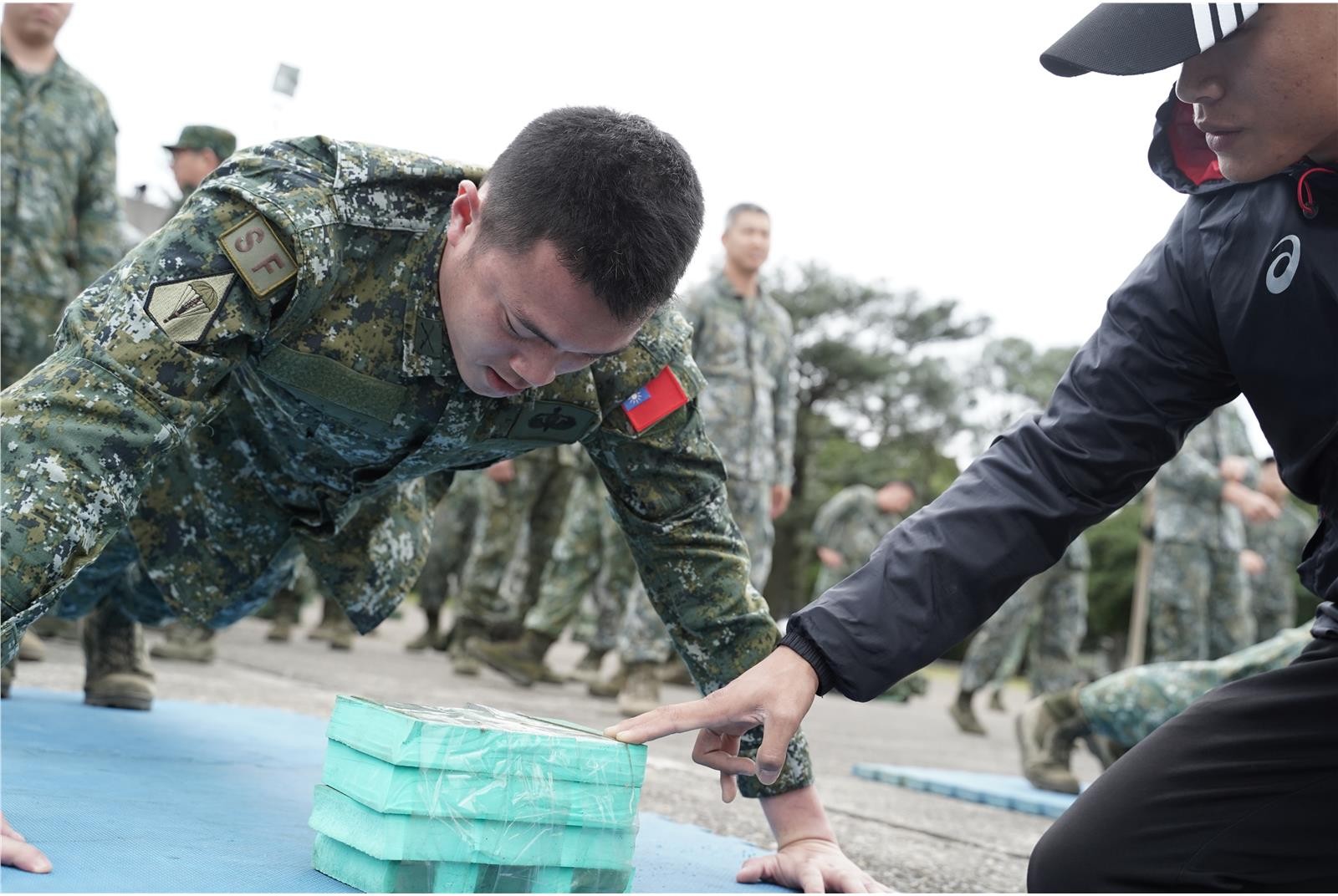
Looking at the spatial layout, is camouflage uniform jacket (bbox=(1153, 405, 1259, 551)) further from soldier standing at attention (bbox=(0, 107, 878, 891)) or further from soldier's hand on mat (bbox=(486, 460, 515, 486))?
soldier standing at attention (bbox=(0, 107, 878, 891))

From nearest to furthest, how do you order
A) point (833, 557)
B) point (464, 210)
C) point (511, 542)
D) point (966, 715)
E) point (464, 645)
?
point (464, 210)
point (464, 645)
point (511, 542)
point (966, 715)
point (833, 557)

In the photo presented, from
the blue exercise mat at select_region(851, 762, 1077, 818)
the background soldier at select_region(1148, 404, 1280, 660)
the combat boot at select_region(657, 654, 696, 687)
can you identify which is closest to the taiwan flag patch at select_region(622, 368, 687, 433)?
the blue exercise mat at select_region(851, 762, 1077, 818)

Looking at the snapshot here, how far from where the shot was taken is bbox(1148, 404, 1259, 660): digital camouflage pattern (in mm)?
6941

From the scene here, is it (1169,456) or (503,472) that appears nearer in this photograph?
(1169,456)

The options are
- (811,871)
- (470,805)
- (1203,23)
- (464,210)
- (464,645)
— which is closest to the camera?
(1203,23)

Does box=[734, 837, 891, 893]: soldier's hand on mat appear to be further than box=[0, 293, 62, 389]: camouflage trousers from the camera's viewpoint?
No

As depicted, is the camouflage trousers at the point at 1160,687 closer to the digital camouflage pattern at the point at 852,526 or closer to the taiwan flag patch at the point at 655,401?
the taiwan flag patch at the point at 655,401

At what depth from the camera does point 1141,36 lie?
1727mm

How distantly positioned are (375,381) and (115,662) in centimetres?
182

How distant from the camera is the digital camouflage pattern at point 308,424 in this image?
1.80 metres

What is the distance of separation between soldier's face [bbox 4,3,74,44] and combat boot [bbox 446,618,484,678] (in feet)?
12.2

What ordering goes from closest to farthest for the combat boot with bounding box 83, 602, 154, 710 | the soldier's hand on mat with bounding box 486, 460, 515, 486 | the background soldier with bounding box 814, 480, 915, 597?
1. the combat boot with bounding box 83, 602, 154, 710
2. the soldier's hand on mat with bounding box 486, 460, 515, 486
3. the background soldier with bounding box 814, 480, 915, 597

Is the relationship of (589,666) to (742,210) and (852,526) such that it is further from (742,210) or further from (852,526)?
(852,526)

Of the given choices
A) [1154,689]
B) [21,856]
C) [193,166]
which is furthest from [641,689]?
[21,856]
